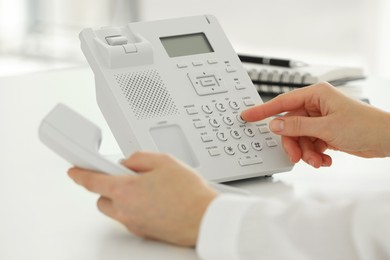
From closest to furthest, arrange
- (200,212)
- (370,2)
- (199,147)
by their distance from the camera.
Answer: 1. (200,212)
2. (199,147)
3. (370,2)

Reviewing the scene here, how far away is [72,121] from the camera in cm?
112

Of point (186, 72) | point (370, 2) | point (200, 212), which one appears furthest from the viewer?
point (370, 2)

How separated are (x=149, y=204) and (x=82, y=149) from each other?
114mm

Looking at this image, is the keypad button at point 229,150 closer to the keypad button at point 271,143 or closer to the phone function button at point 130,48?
the keypad button at point 271,143

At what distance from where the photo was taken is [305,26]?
4.70 meters

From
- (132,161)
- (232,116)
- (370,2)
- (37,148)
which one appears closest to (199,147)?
(232,116)

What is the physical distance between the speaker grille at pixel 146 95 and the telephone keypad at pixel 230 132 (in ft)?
0.14

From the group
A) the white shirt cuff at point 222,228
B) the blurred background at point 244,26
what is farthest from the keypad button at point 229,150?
the blurred background at point 244,26

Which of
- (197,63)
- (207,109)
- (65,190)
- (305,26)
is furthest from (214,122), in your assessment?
(305,26)

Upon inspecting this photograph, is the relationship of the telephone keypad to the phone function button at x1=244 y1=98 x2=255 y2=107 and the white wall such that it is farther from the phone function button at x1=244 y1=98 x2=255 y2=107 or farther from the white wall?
the white wall

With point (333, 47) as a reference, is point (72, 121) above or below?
above

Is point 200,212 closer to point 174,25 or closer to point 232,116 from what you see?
point 232,116

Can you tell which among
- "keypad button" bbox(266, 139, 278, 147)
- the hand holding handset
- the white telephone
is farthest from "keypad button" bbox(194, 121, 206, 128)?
the hand holding handset

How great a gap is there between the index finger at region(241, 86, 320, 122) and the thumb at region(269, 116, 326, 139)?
0.02m
